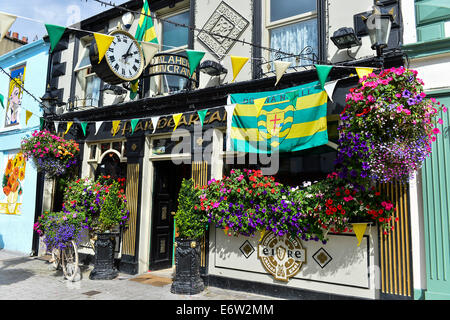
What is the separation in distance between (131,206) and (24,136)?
5897 millimetres

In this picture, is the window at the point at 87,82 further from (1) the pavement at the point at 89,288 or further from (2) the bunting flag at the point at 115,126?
(1) the pavement at the point at 89,288

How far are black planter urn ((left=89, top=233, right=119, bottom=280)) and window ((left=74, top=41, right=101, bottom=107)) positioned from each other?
433 cm

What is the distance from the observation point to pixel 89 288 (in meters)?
6.78

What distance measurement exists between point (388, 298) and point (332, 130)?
2.87 meters

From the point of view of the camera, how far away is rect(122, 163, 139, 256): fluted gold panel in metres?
8.15

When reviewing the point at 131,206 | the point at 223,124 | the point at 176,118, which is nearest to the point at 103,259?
the point at 131,206

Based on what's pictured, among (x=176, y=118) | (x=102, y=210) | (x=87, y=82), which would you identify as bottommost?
(x=102, y=210)

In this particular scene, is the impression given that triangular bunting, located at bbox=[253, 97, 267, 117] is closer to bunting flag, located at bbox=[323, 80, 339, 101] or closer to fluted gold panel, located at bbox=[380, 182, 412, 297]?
bunting flag, located at bbox=[323, 80, 339, 101]

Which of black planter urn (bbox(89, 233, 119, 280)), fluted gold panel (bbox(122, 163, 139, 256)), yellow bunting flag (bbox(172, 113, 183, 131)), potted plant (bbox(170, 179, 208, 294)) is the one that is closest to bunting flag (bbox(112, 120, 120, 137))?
fluted gold panel (bbox(122, 163, 139, 256))

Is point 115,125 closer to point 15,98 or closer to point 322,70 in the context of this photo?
point 322,70

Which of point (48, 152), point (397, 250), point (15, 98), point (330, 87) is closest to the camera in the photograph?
point (397, 250)

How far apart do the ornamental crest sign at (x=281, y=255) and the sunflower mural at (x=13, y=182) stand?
9.30 meters

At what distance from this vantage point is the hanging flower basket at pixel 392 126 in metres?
4.54
